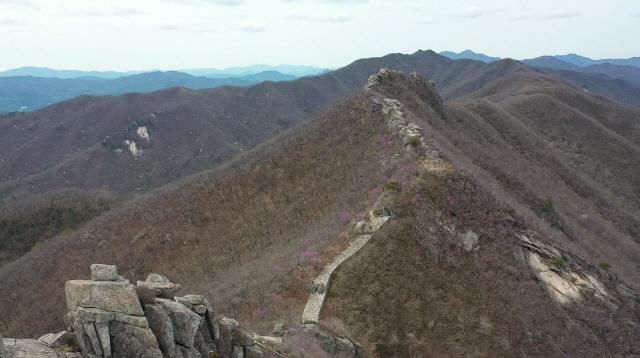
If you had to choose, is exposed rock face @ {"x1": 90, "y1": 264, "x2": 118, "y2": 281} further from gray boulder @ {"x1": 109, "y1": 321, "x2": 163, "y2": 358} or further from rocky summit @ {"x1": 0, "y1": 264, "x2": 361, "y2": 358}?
gray boulder @ {"x1": 109, "y1": 321, "x2": 163, "y2": 358}

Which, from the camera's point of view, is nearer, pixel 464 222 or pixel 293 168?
pixel 464 222

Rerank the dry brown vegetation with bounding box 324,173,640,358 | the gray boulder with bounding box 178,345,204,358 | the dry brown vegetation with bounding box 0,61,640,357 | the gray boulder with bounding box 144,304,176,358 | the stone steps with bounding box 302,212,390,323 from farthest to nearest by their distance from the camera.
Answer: the dry brown vegetation with bounding box 0,61,640,357 < the dry brown vegetation with bounding box 324,173,640,358 < the stone steps with bounding box 302,212,390,323 < the gray boulder with bounding box 178,345,204,358 < the gray boulder with bounding box 144,304,176,358

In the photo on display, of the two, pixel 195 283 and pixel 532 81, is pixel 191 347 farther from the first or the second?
pixel 532 81

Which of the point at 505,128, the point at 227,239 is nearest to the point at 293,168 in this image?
the point at 227,239

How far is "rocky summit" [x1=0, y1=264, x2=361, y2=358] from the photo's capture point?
12.3m

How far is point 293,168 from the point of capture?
151 feet

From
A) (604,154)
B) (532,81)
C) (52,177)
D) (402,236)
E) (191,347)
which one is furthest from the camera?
(52,177)

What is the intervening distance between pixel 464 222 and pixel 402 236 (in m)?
4.74

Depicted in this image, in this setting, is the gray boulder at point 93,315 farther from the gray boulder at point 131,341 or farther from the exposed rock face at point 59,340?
the exposed rock face at point 59,340

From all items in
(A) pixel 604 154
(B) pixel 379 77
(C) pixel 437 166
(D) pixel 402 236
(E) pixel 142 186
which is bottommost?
(E) pixel 142 186

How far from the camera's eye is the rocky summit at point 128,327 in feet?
40.4

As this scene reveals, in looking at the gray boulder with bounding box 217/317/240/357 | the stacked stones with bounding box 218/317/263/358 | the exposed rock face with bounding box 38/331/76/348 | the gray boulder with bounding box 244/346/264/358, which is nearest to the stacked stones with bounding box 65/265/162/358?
the exposed rock face with bounding box 38/331/76/348

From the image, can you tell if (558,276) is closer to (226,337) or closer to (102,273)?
(226,337)

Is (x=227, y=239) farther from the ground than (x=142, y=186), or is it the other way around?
(x=227, y=239)
